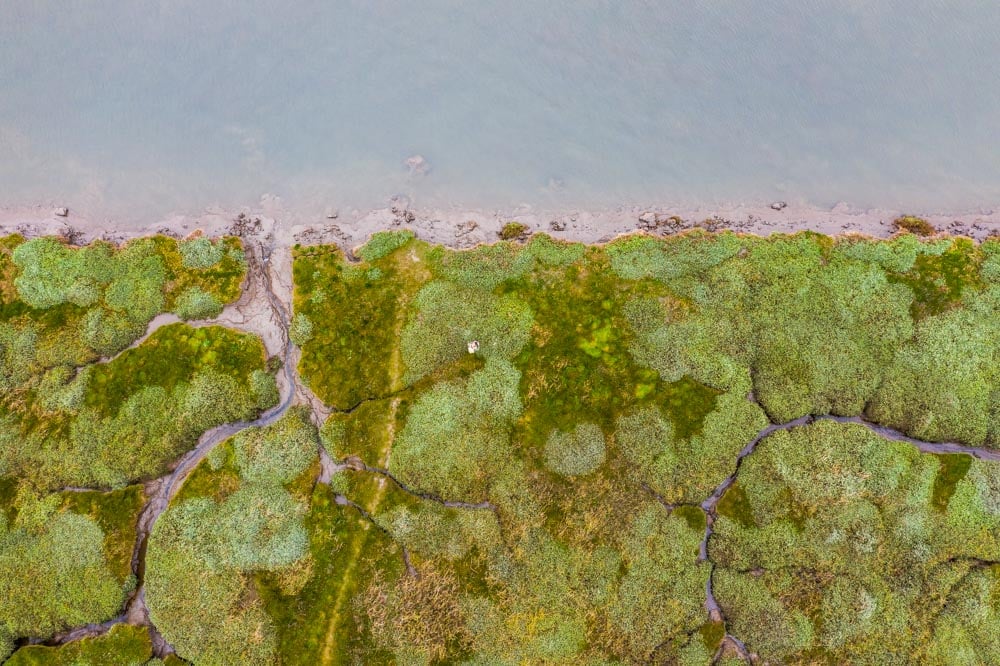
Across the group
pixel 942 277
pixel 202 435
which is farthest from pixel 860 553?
pixel 202 435

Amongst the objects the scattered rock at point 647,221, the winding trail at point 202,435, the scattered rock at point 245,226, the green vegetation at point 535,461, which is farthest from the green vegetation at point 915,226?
the scattered rock at point 245,226

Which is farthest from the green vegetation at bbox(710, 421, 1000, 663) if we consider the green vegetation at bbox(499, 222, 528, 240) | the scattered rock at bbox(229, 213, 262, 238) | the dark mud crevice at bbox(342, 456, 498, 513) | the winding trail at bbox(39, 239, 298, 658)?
the scattered rock at bbox(229, 213, 262, 238)

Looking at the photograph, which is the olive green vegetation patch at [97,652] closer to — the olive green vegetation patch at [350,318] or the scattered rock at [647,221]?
the olive green vegetation patch at [350,318]

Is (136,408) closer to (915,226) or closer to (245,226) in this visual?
(245,226)

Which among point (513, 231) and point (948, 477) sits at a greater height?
point (513, 231)

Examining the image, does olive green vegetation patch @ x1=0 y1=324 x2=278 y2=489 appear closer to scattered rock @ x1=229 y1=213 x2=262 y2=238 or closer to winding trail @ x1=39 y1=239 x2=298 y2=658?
winding trail @ x1=39 y1=239 x2=298 y2=658

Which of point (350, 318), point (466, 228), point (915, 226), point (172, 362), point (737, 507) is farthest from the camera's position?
point (466, 228)
